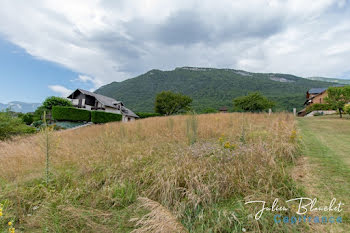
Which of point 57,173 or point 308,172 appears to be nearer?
point 308,172

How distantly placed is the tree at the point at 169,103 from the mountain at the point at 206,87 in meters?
5.44

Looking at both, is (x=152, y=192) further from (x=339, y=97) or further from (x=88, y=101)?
(x=88, y=101)

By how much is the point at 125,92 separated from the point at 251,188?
194 ft

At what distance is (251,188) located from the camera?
2189 mm

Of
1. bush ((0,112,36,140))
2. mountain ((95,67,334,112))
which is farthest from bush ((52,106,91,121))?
mountain ((95,67,334,112))

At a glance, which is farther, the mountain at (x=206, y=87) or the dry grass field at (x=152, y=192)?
the mountain at (x=206, y=87)

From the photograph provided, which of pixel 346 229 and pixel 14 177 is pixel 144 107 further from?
pixel 346 229

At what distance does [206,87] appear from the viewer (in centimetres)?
6016

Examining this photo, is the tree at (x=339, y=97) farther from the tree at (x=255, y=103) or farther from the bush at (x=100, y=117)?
the bush at (x=100, y=117)

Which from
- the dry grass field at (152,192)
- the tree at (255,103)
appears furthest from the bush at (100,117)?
the tree at (255,103)

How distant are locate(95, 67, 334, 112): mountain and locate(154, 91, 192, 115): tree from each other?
5.44 m

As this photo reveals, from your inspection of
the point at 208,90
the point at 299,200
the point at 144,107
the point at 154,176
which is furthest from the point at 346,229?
the point at 208,90

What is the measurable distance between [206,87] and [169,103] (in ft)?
94.2

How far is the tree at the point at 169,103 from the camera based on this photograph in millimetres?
36344
